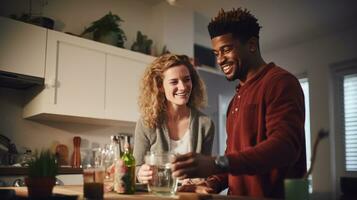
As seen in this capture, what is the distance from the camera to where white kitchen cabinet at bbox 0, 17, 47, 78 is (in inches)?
104

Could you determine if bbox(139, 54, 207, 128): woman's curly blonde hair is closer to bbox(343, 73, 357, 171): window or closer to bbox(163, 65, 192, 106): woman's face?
bbox(163, 65, 192, 106): woman's face

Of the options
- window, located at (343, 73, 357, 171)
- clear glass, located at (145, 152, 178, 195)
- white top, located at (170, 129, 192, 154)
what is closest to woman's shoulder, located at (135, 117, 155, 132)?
white top, located at (170, 129, 192, 154)

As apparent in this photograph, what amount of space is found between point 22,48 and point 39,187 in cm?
202

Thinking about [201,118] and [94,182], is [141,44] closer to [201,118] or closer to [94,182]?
[201,118]

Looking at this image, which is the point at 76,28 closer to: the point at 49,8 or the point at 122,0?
the point at 49,8

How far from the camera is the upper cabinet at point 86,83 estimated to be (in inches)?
112

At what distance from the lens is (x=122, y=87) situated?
130 inches

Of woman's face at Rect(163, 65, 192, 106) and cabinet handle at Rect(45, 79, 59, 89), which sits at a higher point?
cabinet handle at Rect(45, 79, 59, 89)

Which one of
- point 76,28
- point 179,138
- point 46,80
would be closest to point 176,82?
point 179,138

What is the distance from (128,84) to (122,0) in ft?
3.24

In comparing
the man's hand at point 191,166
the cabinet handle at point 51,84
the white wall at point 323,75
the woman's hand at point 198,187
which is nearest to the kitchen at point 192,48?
the white wall at point 323,75

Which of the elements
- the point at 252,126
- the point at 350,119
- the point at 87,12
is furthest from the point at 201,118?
the point at 350,119

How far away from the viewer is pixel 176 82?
1757mm

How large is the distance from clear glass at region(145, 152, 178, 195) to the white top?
55 centimetres
